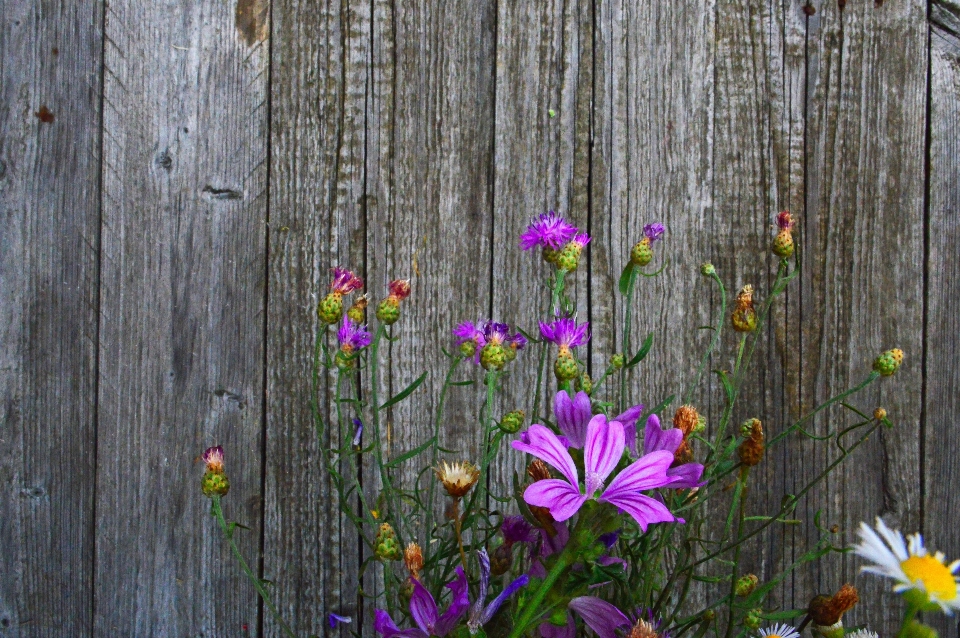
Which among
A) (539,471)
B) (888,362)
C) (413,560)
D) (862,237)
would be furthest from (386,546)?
(862,237)

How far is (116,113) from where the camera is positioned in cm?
120

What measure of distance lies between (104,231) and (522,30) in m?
0.71

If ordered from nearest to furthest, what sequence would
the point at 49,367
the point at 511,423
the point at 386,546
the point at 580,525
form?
the point at 580,525, the point at 386,546, the point at 511,423, the point at 49,367

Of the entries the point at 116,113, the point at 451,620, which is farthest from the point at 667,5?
the point at 451,620

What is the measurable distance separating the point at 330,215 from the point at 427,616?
2.28 feet

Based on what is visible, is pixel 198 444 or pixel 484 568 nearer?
pixel 484 568

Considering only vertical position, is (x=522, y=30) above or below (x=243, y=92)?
above

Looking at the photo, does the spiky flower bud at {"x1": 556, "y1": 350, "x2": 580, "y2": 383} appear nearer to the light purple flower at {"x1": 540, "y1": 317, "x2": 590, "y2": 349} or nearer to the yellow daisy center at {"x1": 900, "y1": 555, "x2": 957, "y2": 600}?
the light purple flower at {"x1": 540, "y1": 317, "x2": 590, "y2": 349}

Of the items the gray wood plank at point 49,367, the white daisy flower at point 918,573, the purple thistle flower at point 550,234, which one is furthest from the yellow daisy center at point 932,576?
the gray wood plank at point 49,367

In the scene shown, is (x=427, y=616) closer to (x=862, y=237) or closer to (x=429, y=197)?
(x=429, y=197)

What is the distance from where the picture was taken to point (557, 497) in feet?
1.97

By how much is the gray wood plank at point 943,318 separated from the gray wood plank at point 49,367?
1289mm

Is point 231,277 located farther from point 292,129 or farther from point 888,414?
point 888,414

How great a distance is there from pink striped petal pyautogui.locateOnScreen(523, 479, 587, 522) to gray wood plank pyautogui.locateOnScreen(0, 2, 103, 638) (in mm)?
874
